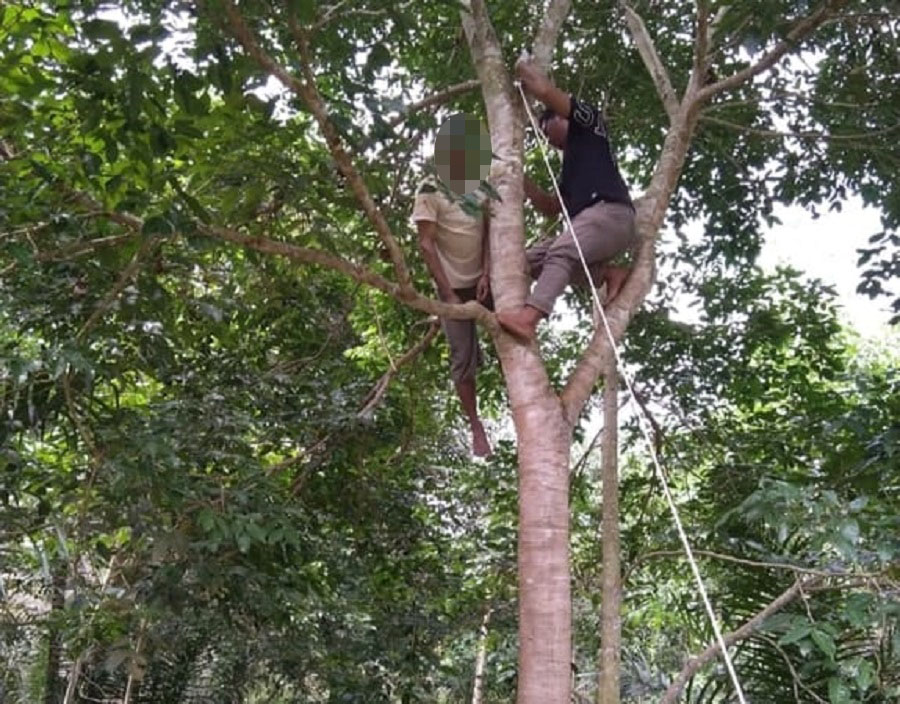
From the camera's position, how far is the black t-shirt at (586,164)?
7.23 ft

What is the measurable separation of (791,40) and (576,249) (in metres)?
0.78

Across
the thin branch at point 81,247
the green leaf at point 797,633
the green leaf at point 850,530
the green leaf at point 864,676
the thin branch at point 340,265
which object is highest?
the thin branch at point 81,247

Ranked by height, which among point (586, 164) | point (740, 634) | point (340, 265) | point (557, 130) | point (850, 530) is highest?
point (557, 130)

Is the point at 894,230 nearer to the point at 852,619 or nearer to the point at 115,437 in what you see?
the point at 852,619

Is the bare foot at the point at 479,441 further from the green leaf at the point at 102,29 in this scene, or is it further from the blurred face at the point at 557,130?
the green leaf at the point at 102,29

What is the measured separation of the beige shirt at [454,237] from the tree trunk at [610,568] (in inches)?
17.9

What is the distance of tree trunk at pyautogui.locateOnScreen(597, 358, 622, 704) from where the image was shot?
2.20 m

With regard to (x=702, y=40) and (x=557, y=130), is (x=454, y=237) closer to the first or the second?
(x=557, y=130)

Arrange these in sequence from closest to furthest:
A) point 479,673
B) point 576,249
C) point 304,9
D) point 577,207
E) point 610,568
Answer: point 304,9 → point 576,249 → point 577,207 → point 610,568 → point 479,673

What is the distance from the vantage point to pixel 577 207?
2.23 m

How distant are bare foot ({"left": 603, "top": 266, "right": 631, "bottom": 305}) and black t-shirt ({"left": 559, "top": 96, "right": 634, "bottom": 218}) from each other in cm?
17

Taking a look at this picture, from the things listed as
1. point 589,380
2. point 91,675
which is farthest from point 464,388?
point 91,675

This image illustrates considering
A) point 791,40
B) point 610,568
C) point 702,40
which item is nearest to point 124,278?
point 610,568

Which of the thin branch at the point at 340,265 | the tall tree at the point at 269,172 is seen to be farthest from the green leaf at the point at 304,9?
the thin branch at the point at 340,265
